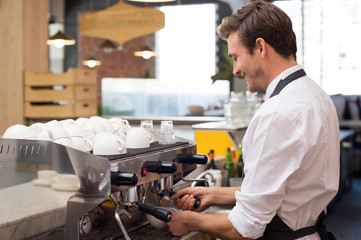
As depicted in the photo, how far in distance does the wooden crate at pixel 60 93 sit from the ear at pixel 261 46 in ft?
11.3

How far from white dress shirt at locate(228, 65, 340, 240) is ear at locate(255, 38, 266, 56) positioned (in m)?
0.14

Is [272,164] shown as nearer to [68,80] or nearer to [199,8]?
[68,80]

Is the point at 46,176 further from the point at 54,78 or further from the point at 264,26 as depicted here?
the point at 54,78

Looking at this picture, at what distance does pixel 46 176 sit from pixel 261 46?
0.73 meters

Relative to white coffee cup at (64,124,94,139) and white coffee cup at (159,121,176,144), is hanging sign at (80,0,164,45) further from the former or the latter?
white coffee cup at (64,124,94,139)

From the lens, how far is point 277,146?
1.29m

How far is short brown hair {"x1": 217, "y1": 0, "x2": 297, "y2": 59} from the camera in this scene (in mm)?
1421

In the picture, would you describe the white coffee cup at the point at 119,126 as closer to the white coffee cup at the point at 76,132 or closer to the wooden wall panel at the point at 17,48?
the white coffee cup at the point at 76,132

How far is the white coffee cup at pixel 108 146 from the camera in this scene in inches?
52.2

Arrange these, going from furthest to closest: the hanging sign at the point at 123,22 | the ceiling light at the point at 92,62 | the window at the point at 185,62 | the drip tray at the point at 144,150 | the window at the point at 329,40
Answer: the ceiling light at the point at 92,62
the window at the point at 329,40
the window at the point at 185,62
the hanging sign at the point at 123,22
the drip tray at the point at 144,150

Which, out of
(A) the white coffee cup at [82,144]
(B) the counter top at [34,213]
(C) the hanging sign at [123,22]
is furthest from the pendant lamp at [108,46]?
(B) the counter top at [34,213]

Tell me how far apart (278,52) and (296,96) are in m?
0.18

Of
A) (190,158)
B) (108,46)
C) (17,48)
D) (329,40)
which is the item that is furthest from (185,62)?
(190,158)

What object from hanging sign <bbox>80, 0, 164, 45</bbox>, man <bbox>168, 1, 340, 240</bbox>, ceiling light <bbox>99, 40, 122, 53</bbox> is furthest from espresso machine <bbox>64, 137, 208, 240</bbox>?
ceiling light <bbox>99, 40, 122, 53</bbox>
